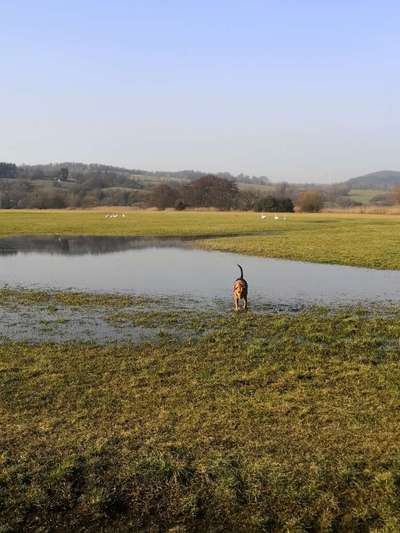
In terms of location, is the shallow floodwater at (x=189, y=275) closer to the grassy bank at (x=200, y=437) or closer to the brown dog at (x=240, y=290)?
the brown dog at (x=240, y=290)

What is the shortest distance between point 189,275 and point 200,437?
15901mm

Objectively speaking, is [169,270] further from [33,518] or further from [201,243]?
[33,518]

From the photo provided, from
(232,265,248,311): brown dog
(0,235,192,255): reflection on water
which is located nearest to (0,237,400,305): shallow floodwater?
(0,235,192,255): reflection on water

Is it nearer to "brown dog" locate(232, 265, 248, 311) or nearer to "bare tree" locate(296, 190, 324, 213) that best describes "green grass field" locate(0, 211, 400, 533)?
"brown dog" locate(232, 265, 248, 311)

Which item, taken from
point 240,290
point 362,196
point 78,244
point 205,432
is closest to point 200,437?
point 205,432

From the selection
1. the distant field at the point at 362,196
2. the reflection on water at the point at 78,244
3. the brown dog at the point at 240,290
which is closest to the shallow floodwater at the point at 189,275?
the reflection on water at the point at 78,244

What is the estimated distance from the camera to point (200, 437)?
676 centimetres

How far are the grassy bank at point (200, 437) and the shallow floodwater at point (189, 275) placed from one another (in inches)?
274

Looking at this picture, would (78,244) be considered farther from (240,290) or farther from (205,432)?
(205,432)

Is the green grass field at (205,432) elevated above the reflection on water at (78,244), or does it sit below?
below

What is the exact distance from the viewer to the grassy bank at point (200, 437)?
5309 mm

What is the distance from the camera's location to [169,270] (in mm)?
24203

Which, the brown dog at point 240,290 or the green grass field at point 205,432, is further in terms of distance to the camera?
the brown dog at point 240,290

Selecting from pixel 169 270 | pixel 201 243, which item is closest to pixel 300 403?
pixel 169 270
